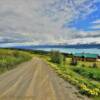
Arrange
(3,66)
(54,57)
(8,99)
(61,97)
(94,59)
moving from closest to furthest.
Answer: (8,99) < (61,97) < (3,66) < (54,57) < (94,59)

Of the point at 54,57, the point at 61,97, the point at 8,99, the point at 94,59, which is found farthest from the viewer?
the point at 94,59

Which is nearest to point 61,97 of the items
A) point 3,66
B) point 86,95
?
point 86,95

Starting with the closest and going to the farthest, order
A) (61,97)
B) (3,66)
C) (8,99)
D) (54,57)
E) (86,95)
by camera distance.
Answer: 1. (8,99)
2. (61,97)
3. (86,95)
4. (3,66)
5. (54,57)

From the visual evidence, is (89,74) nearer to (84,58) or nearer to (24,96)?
(24,96)

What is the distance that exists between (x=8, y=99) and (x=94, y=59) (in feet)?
383

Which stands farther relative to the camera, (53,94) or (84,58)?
(84,58)

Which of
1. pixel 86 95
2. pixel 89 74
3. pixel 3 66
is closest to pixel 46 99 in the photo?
pixel 86 95

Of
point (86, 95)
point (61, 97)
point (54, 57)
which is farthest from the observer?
point (54, 57)

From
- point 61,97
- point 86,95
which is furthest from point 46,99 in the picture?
point 86,95

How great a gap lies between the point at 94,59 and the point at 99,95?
11304 cm

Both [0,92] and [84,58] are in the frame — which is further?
[84,58]

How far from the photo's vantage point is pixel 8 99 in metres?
17.2

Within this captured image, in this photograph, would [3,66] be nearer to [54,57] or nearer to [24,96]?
[24,96]

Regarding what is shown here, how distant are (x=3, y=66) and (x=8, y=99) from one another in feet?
91.3
